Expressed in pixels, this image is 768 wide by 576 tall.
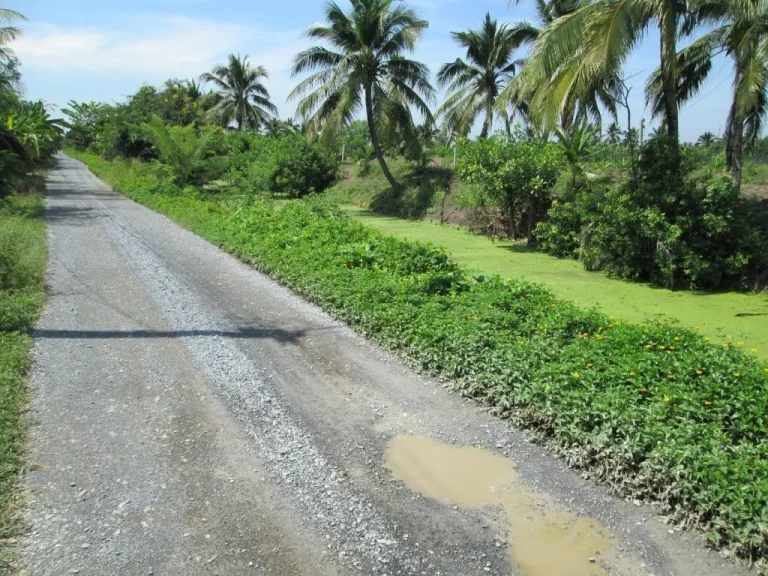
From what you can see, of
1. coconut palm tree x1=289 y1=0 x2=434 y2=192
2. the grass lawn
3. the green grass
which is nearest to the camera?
the green grass

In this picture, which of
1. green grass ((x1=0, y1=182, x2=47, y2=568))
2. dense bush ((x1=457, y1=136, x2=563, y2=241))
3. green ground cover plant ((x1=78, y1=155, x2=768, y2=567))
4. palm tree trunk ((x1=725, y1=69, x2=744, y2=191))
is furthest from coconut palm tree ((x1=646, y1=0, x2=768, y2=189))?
green grass ((x1=0, y1=182, x2=47, y2=568))

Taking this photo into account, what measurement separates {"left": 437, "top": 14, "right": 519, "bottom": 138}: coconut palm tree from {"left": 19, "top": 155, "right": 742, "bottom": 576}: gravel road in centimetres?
1968

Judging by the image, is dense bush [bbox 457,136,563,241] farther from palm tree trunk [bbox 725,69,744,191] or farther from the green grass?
the green grass

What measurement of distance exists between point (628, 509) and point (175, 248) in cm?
1172

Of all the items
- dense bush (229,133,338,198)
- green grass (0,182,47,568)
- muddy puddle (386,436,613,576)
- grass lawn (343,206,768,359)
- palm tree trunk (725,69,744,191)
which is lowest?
green grass (0,182,47,568)

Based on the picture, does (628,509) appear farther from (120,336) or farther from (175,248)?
(175,248)

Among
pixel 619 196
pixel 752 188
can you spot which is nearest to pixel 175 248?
pixel 619 196

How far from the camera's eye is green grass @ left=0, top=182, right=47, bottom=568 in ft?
13.3

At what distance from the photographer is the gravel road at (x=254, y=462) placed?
11.8 ft

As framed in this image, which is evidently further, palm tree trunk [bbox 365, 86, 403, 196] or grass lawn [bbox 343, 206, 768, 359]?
palm tree trunk [bbox 365, 86, 403, 196]

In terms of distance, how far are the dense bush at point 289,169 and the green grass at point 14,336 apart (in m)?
13.4

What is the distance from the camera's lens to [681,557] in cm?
361

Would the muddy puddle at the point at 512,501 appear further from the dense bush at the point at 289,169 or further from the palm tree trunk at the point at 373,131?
the dense bush at the point at 289,169

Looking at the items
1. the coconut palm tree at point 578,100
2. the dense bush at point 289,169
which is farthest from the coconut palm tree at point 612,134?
the dense bush at point 289,169
